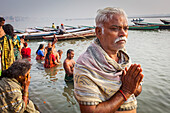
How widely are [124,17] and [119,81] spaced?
62 cm

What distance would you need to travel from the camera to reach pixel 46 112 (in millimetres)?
4148

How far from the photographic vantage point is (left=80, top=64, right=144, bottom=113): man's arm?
1290 millimetres

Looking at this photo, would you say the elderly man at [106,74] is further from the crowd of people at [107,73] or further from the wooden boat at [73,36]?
the wooden boat at [73,36]

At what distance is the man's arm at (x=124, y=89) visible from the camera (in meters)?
1.29

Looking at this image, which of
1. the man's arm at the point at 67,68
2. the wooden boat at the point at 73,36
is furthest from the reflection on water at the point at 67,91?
the wooden boat at the point at 73,36

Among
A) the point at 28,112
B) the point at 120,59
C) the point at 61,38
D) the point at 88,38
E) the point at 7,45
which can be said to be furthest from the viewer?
the point at 88,38

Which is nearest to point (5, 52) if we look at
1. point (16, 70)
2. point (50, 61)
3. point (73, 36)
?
point (16, 70)

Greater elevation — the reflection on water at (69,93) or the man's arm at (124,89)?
the man's arm at (124,89)

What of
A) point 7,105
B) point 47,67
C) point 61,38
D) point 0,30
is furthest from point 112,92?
point 61,38

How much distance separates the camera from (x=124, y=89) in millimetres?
1395

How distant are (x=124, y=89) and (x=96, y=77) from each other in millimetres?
308

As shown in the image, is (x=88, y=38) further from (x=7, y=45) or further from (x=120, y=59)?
(x=120, y=59)

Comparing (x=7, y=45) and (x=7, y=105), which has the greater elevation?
(x=7, y=45)

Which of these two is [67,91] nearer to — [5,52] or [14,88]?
[5,52]
